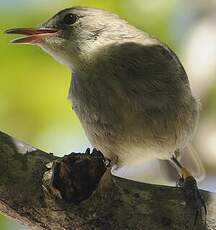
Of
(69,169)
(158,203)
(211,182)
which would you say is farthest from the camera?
(211,182)

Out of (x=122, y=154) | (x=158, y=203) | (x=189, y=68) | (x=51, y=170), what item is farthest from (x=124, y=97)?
(x=51, y=170)

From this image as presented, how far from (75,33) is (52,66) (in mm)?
690

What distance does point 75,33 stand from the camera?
160 inches

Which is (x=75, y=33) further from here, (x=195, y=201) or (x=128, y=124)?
(x=195, y=201)

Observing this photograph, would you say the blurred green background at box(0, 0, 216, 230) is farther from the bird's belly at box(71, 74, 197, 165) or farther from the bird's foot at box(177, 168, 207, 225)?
the bird's foot at box(177, 168, 207, 225)

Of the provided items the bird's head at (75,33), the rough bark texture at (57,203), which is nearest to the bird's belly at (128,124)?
the bird's head at (75,33)

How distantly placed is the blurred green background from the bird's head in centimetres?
51

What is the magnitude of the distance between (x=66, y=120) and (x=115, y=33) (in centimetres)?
97

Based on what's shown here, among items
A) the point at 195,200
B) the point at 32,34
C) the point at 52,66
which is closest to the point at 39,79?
the point at 52,66

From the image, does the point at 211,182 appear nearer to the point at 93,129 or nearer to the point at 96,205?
the point at 93,129

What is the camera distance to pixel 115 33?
4.11 m

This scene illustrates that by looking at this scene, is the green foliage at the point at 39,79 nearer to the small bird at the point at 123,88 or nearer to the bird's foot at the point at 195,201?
the small bird at the point at 123,88

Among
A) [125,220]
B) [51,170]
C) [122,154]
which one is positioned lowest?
[122,154]

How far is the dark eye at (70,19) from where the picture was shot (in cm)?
414
